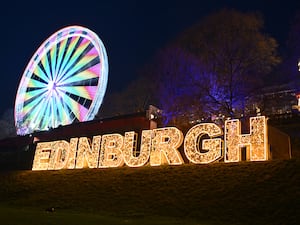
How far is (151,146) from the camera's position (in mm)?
20938

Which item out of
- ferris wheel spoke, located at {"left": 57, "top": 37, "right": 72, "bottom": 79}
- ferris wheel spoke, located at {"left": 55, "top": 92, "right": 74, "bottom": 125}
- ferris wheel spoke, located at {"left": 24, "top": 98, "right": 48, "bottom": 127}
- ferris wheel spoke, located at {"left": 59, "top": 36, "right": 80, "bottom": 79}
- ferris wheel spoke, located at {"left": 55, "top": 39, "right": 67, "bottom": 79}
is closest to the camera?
ferris wheel spoke, located at {"left": 55, "top": 92, "right": 74, "bottom": 125}

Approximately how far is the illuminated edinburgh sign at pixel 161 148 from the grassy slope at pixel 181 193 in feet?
3.12

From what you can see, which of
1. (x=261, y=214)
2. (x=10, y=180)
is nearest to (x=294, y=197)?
(x=261, y=214)

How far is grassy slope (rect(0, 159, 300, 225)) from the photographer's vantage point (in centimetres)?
1217

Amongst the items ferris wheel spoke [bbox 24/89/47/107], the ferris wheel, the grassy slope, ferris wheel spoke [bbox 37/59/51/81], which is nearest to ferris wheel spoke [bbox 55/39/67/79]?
the ferris wheel

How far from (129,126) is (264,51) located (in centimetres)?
1366

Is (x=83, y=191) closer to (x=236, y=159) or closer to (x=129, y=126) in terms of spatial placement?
(x=236, y=159)

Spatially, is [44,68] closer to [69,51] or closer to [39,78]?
[39,78]

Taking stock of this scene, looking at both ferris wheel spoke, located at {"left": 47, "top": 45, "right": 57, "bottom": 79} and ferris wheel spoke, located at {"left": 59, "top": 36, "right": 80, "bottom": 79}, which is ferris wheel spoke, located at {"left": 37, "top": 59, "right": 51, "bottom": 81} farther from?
ferris wheel spoke, located at {"left": 59, "top": 36, "right": 80, "bottom": 79}

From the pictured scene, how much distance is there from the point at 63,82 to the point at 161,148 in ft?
61.2

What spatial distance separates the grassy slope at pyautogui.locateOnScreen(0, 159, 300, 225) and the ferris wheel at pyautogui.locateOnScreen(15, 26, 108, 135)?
41.6 feet

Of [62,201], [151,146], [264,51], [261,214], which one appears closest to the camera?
[261,214]

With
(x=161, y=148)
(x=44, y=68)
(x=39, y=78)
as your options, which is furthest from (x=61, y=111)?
(x=161, y=148)

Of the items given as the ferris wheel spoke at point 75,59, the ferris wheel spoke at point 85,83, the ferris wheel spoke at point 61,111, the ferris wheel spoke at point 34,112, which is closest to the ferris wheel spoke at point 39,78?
the ferris wheel spoke at point 34,112
